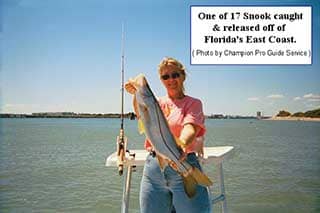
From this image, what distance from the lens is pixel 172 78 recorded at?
1701 mm

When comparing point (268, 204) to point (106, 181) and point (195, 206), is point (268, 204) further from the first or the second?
point (195, 206)

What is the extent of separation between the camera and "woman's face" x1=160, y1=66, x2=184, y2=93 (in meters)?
1.69

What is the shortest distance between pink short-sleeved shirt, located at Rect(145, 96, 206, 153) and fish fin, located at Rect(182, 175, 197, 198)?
0.12 metres

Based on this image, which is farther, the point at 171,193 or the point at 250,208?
the point at 250,208

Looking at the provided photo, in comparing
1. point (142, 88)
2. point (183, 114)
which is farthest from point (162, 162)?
point (142, 88)

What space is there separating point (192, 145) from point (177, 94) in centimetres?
26

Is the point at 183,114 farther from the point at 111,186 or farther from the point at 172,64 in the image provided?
the point at 111,186

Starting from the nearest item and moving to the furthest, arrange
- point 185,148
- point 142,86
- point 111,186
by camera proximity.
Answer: point 142,86 → point 185,148 → point 111,186

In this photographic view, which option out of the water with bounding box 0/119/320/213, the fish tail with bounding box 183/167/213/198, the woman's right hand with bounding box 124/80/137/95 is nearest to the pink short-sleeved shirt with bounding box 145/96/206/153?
the fish tail with bounding box 183/167/213/198

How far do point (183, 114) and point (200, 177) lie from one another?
0.97 feet

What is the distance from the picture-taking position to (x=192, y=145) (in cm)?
167

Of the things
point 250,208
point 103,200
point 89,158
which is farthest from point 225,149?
point 89,158

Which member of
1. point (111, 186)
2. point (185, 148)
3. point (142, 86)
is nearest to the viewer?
point (142, 86)

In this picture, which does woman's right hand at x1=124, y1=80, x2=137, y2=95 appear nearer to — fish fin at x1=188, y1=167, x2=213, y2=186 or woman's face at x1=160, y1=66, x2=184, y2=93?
woman's face at x1=160, y1=66, x2=184, y2=93
